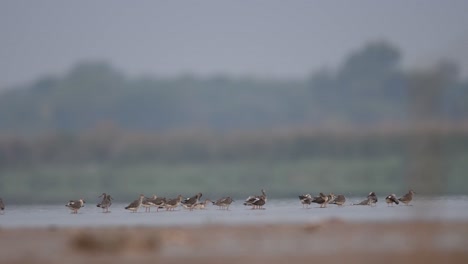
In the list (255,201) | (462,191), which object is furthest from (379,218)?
(462,191)

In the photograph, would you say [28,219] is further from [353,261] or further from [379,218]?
[353,261]

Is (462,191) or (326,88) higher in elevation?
(326,88)

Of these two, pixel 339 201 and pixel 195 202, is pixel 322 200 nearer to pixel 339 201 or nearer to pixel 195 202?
pixel 339 201

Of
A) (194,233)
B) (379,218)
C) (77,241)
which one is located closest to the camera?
(77,241)

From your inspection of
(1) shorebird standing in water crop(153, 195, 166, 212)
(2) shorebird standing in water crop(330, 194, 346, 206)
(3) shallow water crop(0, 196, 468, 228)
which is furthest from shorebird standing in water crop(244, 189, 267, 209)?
(1) shorebird standing in water crop(153, 195, 166, 212)

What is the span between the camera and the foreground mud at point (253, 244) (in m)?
14.9

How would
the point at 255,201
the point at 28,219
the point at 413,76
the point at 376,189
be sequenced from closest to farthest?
the point at 413,76 → the point at 28,219 → the point at 255,201 → the point at 376,189

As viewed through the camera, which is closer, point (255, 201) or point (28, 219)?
point (28, 219)

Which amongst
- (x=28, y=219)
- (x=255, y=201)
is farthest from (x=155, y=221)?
(x=255, y=201)

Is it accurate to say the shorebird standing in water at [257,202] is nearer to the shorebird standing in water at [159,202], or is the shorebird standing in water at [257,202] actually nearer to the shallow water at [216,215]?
the shallow water at [216,215]

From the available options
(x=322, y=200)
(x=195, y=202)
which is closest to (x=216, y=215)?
(x=195, y=202)

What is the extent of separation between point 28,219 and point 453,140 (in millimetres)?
11108

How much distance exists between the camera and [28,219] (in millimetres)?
24609

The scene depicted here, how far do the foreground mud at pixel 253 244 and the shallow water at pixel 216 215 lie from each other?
1912 mm
